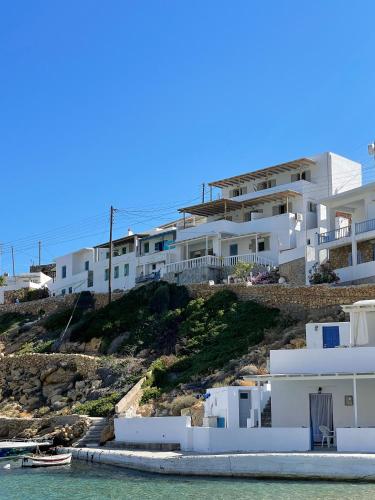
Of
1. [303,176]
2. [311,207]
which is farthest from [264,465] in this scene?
[303,176]

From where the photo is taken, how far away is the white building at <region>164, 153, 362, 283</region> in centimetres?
→ 5116

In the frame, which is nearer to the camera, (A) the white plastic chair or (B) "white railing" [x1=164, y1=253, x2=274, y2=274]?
(A) the white plastic chair

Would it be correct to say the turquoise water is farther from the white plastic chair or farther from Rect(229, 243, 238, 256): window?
Rect(229, 243, 238, 256): window

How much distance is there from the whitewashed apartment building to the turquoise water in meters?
23.6

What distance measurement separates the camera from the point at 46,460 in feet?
93.5

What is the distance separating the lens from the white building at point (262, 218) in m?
51.2

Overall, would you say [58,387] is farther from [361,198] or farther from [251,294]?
[361,198]

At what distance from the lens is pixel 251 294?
4312 cm

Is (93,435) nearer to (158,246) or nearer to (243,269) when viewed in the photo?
(243,269)

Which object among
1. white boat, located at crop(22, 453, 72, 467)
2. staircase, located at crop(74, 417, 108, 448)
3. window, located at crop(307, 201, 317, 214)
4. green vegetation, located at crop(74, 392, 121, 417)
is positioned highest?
window, located at crop(307, 201, 317, 214)

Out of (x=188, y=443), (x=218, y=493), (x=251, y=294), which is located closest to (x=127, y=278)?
(x=251, y=294)

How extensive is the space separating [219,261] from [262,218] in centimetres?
498

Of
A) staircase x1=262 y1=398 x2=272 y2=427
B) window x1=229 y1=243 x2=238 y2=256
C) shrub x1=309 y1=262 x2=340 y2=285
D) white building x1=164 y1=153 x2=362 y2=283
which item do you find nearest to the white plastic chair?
staircase x1=262 y1=398 x2=272 y2=427

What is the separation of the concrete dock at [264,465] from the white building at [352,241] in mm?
18895
